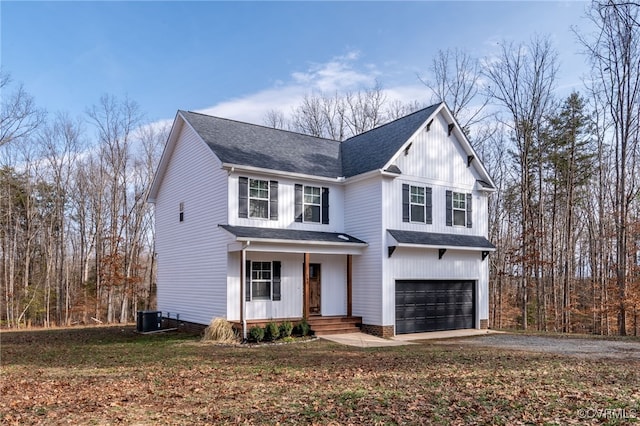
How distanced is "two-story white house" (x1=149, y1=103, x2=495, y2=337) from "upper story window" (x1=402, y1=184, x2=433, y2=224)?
53 millimetres

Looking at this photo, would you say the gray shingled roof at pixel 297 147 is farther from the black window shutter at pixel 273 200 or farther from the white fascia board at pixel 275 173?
the black window shutter at pixel 273 200

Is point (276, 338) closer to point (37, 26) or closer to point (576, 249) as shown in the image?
point (37, 26)

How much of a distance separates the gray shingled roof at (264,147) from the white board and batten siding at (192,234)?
0.49 metres

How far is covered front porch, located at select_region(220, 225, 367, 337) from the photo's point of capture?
576 inches

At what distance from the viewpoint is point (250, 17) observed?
1723 centimetres

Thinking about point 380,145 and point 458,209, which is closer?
point 380,145

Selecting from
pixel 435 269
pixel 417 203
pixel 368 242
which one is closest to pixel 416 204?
pixel 417 203

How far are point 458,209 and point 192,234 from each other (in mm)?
10647

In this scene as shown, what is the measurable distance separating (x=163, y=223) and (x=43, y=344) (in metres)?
7.10

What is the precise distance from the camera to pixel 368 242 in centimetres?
1656

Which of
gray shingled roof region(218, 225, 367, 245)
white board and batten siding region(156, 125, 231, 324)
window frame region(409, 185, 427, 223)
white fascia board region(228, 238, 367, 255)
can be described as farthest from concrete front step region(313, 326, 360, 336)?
window frame region(409, 185, 427, 223)

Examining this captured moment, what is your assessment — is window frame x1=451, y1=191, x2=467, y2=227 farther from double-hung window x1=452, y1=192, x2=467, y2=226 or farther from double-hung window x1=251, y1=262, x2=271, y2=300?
double-hung window x1=251, y1=262, x2=271, y2=300

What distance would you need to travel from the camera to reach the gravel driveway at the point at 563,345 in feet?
39.3

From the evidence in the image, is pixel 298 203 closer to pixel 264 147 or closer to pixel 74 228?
pixel 264 147
